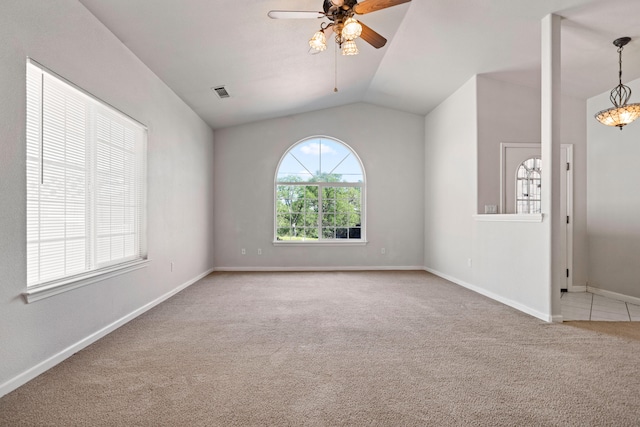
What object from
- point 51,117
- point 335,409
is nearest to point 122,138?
point 51,117

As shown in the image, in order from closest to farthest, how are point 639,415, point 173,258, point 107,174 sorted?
1. point 639,415
2. point 107,174
3. point 173,258

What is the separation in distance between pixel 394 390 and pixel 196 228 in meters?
4.44

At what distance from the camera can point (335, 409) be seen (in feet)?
6.07

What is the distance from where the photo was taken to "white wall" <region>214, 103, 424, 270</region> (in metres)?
6.70

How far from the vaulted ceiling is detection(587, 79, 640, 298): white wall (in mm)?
623

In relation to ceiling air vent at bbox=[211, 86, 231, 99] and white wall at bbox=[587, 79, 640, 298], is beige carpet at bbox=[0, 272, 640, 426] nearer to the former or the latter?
white wall at bbox=[587, 79, 640, 298]

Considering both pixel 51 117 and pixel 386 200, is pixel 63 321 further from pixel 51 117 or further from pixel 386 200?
pixel 386 200

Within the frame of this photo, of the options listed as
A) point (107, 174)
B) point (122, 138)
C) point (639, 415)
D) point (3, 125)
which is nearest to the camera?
point (639, 415)

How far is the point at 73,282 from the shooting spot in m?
2.63

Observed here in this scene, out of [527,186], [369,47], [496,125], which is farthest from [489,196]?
[369,47]

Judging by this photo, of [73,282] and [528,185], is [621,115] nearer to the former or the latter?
[528,185]

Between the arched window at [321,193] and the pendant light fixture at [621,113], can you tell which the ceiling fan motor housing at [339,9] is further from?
the arched window at [321,193]

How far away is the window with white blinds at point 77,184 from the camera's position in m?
2.38

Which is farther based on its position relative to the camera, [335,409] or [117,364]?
[117,364]
